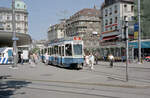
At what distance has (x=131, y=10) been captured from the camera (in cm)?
4947

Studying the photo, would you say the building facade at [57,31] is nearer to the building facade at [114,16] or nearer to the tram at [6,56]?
the building facade at [114,16]

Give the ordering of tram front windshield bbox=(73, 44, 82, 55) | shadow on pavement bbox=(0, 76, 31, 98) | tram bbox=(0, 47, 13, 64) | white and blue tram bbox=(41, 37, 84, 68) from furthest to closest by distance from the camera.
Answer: tram bbox=(0, 47, 13, 64) < tram front windshield bbox=(73, 44, 82, 55) < white and blue tram bbox=(41, 37, 84, 68) < shadow on pavement bbox=(0, 76, 31, 98)

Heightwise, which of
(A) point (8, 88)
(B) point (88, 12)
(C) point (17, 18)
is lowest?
(A) point (8, 88)

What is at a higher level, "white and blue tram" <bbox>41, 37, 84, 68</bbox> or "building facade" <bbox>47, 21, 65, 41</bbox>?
"building facade" <bbox>47, 21, 65, 41</bbox>

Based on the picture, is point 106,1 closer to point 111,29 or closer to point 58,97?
point 111,29

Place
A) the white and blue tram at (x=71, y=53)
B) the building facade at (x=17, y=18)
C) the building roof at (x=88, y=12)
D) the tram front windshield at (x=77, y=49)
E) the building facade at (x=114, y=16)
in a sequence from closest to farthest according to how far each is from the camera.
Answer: the white and blue tram at (x=71, y=53) → the tram front windshield at (x=77, y=49) → the building facade at (x=114, y=16) → the building roof at (x=88, y=12) → the building facade at (x=17, y=18)

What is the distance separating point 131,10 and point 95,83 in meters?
42.3

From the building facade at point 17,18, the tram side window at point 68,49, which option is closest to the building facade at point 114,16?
the tram side window at point 68,49

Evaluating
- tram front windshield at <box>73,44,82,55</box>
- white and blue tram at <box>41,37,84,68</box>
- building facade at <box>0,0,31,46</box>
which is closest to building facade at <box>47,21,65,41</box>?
building facade at <box>0,0,31,46</box>

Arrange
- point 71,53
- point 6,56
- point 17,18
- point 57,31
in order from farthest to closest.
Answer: point 57,31, point 17,18, point 6,56, point 71,53

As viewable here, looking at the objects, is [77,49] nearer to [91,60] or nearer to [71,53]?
[71,53]

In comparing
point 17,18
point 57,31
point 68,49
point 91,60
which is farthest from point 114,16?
point 57,31

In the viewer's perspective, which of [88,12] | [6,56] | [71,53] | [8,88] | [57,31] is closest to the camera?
[8,88]

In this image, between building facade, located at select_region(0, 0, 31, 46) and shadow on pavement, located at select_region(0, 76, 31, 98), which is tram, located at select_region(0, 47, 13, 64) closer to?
shadow on pavement, located at select_region(0, 76, 31, 98)
